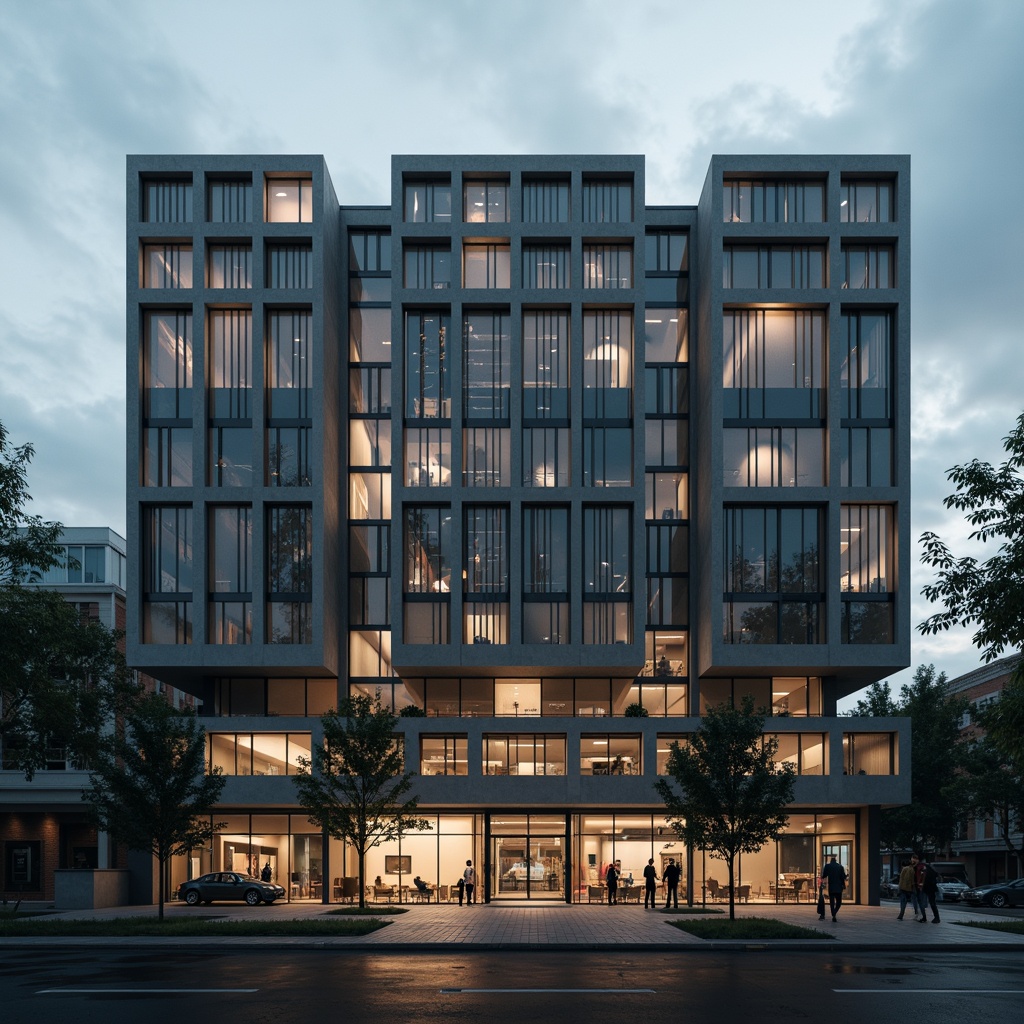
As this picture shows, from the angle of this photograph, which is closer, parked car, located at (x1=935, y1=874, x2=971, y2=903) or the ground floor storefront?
the ground floor storefront

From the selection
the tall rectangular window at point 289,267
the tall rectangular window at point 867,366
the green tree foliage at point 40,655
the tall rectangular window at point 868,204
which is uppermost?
the tall rectangular window at point 868,204

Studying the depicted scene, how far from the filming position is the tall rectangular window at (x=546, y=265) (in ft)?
162

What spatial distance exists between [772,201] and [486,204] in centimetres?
1290

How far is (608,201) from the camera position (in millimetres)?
49438

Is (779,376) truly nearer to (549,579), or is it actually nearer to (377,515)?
(549,579)

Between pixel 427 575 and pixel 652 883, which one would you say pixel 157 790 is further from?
pixel 652 883

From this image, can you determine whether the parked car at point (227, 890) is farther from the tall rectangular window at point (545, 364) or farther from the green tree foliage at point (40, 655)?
the tall rectangular window at point (545, 364)

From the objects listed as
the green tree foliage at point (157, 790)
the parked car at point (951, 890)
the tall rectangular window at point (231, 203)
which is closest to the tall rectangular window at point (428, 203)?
the tall rectangular window at point (231, 203)

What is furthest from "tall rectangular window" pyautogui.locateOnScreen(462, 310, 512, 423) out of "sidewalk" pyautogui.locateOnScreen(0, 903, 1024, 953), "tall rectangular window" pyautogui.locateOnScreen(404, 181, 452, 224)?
"sidewalk" pyautogui.locateOnScreen(0, 903, 1024, 953)

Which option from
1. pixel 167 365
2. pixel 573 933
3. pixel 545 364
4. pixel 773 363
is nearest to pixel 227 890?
pixel 573 933

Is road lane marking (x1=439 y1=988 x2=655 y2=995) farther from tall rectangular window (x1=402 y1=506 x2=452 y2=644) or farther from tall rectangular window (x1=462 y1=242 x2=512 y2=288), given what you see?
tall rectangular window (x1=462 y1=242 x2=512 y2=288)

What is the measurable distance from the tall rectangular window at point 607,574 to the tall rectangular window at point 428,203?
15.1m

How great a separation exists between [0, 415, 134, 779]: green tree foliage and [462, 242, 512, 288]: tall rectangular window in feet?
72.4

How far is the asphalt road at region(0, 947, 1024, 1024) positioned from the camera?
14547 mm
